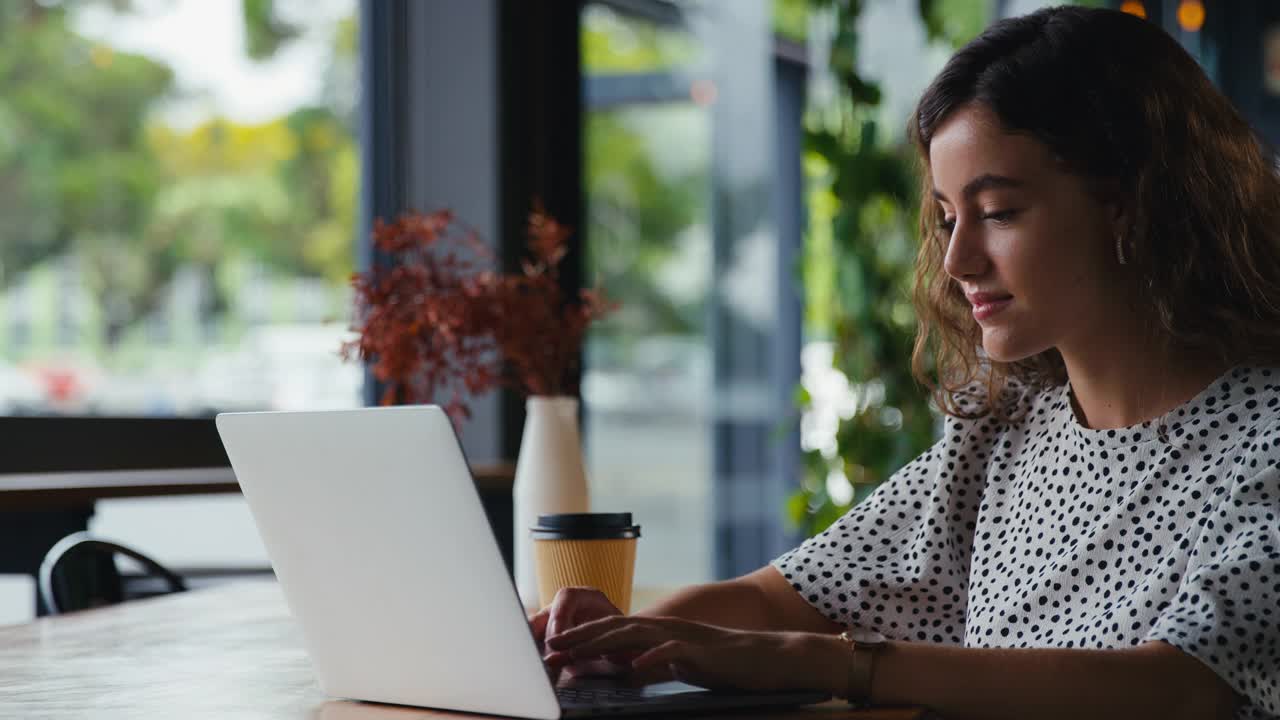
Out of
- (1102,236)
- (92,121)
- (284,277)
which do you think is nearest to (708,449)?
(284,277)

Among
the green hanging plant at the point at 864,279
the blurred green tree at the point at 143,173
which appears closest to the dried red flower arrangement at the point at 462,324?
the blurred green tree at the point at 143,173

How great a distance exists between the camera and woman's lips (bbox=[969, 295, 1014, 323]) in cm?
147

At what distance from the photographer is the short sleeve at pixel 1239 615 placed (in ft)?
3.79

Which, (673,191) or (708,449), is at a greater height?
(673,191)

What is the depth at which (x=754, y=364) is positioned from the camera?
210 inches

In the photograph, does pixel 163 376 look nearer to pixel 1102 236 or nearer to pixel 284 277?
pixel 284 277

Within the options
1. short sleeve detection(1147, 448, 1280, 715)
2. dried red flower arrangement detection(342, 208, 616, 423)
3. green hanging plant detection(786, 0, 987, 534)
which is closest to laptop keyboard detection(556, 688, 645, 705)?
short sleeve detection(1147, 448, 1280, 715)

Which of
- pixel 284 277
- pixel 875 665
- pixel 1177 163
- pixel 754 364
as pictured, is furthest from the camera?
pixel 754 364

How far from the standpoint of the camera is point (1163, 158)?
1453mm

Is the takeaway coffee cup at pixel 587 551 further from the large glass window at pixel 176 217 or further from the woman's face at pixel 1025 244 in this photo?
the large glass window at pixel 176 217

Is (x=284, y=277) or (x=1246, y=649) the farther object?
(x=284, y=277)

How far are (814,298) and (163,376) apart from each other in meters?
2.27

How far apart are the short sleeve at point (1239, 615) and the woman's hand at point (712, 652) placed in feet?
0.94

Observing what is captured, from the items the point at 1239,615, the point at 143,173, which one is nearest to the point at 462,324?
the point at 1239,615
